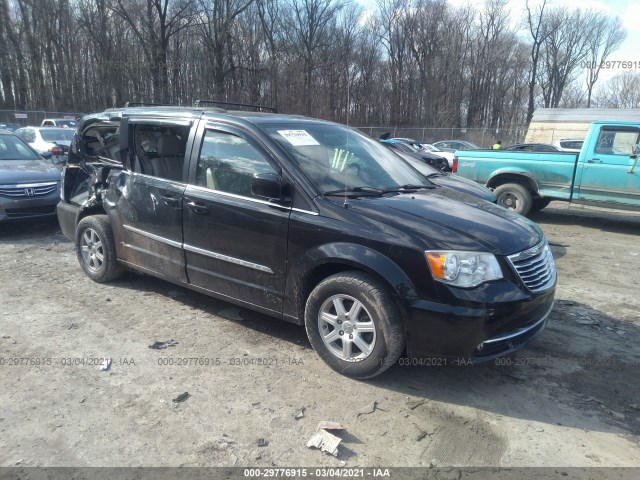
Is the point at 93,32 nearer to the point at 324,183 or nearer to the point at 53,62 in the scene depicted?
the point at 53,62

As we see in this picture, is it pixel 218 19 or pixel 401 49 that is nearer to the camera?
pixel 218 19

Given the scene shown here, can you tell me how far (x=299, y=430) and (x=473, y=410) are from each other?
1.17m

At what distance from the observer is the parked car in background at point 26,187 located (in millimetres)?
7188

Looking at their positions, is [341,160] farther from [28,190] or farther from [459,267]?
[28,190]

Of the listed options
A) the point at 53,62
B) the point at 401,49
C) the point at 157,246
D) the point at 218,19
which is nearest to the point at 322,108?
the point at 218,19

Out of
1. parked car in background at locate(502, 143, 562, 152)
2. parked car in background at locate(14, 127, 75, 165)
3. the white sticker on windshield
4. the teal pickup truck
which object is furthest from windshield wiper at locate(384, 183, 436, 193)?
parked car in background at locate(14, 127, 75, 165)

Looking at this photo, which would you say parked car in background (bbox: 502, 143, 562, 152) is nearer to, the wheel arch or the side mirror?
the wheel arch

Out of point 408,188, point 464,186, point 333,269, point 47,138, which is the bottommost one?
point 333,269

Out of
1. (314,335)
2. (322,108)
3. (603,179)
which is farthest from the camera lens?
(322,108)

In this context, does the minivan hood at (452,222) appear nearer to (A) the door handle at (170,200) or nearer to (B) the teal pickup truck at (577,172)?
(A) the door handle at (170,200)

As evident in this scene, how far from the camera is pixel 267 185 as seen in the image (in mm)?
3529

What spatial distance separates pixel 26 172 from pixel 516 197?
895 centimetres

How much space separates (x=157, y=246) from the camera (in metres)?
4.55

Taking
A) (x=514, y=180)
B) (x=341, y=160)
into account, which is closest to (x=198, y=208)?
(x=341, y=160)
